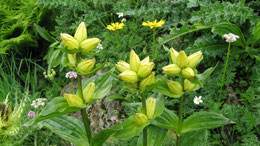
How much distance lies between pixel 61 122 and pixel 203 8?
2002 millimetres

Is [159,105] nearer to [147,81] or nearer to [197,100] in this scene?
[147,81]

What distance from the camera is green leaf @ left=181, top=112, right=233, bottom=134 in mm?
1687

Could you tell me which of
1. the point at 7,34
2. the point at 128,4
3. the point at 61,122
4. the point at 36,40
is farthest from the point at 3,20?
the point at 61,122

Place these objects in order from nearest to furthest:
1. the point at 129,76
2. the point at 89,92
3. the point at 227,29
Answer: the point at 129,76 < the point at 89,92 < the point at 227,29

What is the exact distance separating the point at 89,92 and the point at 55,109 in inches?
9.2

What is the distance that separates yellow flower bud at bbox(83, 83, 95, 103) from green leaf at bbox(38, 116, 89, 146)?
0.26 meters

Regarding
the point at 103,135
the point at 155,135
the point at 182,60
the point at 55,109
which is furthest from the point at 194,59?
the point at 55,109

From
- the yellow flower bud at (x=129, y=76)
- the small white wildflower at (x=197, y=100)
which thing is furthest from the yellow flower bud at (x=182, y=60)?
the small white wildflower at (x=197, y=100)

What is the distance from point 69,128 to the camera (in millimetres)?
1812

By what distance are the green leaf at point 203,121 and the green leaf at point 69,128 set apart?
705mm

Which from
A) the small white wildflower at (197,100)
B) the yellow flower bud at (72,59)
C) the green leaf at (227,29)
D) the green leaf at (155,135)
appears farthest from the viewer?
the green leaf at (227,29)

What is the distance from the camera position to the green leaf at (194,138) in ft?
6.21

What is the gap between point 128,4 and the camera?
11.9ft

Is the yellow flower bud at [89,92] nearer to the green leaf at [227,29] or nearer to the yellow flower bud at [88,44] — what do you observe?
the yellow flower bud at [88,44]
